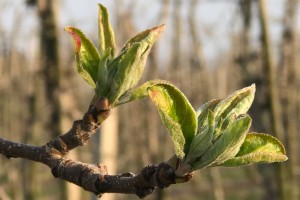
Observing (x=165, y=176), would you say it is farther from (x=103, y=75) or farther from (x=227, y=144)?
(x=103, y=75)

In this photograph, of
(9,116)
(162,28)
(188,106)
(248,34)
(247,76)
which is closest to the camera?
(188,106)

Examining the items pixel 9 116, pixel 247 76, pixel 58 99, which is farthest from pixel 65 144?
pixel 9 116

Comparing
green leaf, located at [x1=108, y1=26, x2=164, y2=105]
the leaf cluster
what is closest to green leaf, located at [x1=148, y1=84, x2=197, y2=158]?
the leaf cluster

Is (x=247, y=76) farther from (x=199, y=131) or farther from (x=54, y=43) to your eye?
(x=199, y=131)

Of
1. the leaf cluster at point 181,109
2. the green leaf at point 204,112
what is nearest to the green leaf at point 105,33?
the leaf cluster at point 181,109

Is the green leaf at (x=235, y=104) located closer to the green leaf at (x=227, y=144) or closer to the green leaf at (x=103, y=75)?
the green leaf at (x=227, y=144)

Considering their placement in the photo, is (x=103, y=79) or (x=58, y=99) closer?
(x=103, y=79)

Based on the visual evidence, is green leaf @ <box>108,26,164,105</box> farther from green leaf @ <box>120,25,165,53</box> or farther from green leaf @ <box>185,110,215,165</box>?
green leaf @ <box>185,110,215,165</box>
